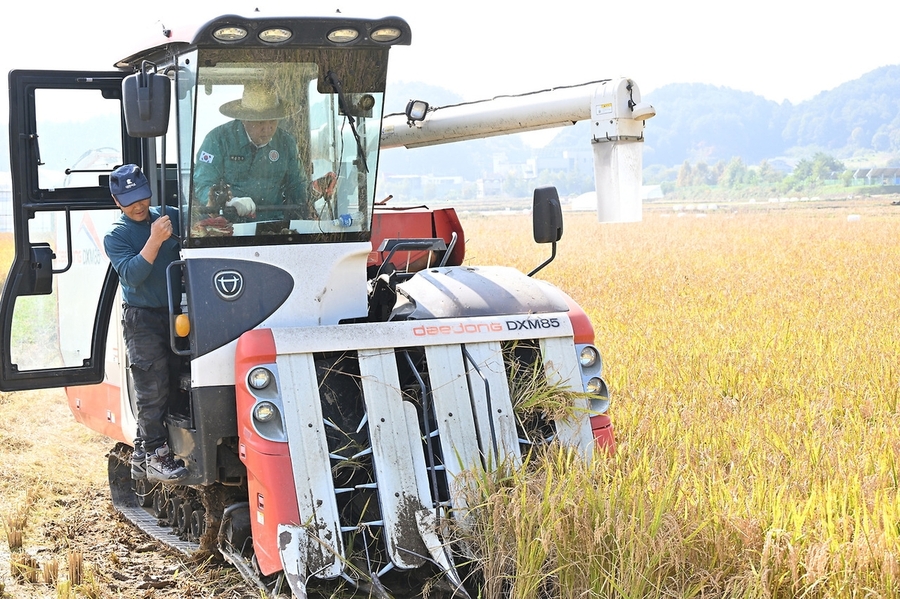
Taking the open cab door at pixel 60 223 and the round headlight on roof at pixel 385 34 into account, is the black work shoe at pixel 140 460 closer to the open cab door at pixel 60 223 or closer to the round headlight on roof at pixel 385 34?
the open cab door at pixel 60 223

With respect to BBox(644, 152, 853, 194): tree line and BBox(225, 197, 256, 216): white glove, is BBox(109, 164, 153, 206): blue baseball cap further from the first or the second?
BBox(644, 152, 853, 194): tree line

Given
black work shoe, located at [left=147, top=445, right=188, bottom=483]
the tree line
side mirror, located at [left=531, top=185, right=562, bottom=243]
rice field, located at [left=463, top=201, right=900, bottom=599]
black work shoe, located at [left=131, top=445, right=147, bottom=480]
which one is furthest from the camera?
the tree line

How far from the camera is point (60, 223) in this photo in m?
6.76

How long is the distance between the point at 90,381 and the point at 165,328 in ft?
3.35

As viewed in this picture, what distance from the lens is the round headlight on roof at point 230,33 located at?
15.6 feet

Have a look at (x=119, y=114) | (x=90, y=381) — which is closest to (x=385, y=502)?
(x=90, y=381)

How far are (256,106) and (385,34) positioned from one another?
2.37 ft

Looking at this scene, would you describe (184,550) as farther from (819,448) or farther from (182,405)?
(819,448)

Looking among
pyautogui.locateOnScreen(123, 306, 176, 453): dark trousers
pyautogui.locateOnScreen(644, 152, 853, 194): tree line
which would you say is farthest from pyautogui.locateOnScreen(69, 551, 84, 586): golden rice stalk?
pyautogui.locateOnScreen(644, 152, 853, 194): tree line

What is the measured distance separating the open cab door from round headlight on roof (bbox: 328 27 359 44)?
151 cm

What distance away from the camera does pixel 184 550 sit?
5703 mm

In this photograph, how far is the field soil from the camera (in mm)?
5305

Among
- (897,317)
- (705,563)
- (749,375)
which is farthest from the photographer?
(897,317)

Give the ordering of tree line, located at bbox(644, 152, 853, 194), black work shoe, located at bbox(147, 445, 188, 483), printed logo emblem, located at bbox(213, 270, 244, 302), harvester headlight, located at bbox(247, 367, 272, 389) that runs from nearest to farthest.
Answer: harvester headlight, located at bbox(247, 367, 272, 389)
printed logo emblem, located at bbox(213, 270, 244, 302)
black work shoe, located at bbox(147, 445, 188, 483)
tree line, located at bbox(644, 152, 853, 194)
